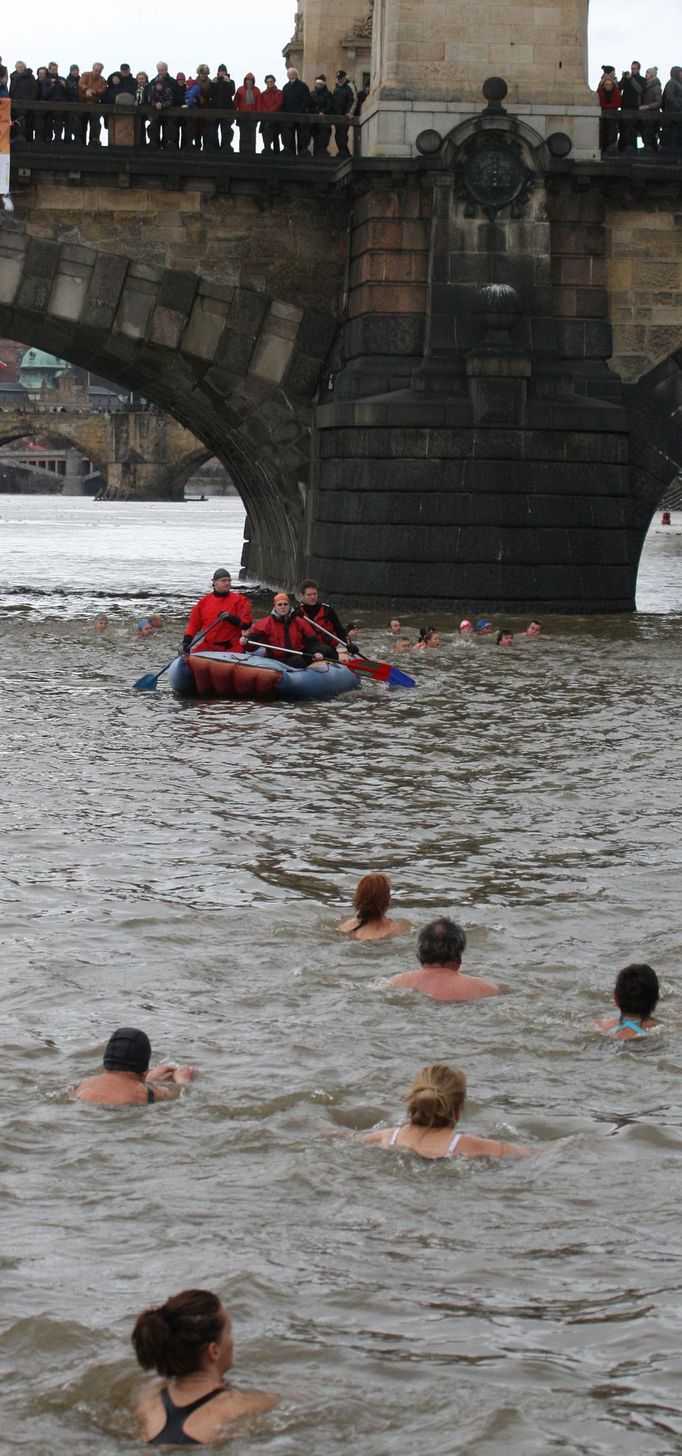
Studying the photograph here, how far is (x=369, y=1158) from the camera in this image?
775 centimetres

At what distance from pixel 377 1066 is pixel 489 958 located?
192 centimetres

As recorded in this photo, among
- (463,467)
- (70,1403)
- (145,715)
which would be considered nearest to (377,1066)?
(70,1403)

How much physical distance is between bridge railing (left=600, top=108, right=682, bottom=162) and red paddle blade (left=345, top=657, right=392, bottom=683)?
1090 centimetres

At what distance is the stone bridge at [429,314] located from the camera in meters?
28.5

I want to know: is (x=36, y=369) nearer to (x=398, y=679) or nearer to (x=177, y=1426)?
(x=398, y=679)

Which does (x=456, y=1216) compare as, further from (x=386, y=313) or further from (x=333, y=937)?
(x=386, y=313)

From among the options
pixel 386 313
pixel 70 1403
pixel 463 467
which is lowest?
pixel 70 1403

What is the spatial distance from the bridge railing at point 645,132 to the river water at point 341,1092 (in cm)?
1391

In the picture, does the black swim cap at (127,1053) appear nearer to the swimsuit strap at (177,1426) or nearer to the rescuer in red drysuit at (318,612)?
the swimsuit strap at (177,1426)

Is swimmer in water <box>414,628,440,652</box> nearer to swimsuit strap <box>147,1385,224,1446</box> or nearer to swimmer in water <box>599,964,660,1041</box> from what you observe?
swimmer in water <box>599,964,660,1041</box>

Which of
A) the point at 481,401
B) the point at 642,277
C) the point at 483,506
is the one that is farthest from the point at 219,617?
the point at 642,277

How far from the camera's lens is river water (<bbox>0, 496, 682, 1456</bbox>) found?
20.0 feet

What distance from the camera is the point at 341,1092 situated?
8500 millimetres

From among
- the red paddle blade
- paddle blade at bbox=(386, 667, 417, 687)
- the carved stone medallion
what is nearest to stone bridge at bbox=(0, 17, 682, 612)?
the carved stone medallion
